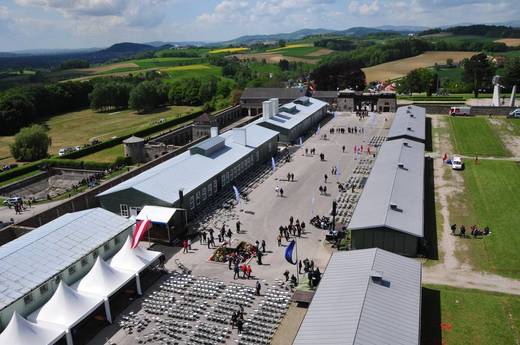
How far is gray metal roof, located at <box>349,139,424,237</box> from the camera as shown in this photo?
27.9 metres

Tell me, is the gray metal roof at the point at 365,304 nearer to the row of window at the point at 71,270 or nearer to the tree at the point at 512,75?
the row of window at the point at 71,270

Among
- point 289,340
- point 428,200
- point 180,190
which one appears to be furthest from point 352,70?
point 289,340

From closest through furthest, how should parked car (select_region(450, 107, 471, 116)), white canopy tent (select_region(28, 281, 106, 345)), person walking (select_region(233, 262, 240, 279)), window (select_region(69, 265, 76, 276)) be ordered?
white canopy tent (select_region(28, 281, 106, 345))
window (select_region(69, 265, 76, 276))
person walking (select_region(233, 262, 240, 279))
parked car (select_region(450, 107, 471, 116))

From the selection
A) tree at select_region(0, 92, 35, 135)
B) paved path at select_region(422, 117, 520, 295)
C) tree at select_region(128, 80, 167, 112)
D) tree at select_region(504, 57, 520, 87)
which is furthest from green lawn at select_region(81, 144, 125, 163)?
tree at select_region(504, 57, 520, 87)

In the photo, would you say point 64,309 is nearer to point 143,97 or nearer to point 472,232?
point 472,232

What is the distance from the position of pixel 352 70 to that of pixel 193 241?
8482cm

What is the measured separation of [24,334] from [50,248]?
6102 mm

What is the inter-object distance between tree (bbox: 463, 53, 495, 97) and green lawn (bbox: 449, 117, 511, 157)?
28.8 meters

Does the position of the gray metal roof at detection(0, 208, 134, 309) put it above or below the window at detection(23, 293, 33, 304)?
above

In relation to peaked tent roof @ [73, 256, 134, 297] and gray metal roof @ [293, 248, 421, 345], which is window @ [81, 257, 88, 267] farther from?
gray metal roof @ [293, 248, 421, 345]

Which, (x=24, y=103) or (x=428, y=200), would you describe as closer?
(x=428, y=200)

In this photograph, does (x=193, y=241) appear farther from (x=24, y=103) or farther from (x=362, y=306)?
(x=24, y=103)

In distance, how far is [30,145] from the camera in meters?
67.3

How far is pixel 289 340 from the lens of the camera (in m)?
20.3
